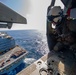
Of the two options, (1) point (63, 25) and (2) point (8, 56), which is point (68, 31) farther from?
(2) point (8, 56)

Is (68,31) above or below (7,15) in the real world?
below

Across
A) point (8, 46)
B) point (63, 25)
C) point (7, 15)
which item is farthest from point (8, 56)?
point (7, 15)

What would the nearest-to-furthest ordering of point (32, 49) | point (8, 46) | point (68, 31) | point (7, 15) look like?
point (7, 15), point (68, 31), point (8, 46), point (32, 49)

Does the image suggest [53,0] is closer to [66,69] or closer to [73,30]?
[73,30]

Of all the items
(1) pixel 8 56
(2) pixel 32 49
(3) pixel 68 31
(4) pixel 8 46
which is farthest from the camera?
(2) pixel 32 49

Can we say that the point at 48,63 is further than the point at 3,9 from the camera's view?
Yes

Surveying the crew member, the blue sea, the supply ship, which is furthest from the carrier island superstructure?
the crew member

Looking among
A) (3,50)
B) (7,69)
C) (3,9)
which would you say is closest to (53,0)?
(3,9)

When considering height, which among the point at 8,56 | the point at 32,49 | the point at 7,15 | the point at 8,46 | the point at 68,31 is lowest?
the point at 32,49

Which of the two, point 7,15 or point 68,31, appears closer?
point 7,15

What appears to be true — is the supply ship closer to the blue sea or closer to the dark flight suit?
the blue sea
